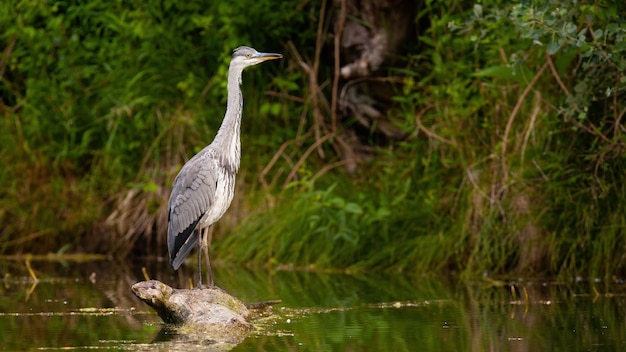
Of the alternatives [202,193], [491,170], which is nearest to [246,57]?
[202,193]

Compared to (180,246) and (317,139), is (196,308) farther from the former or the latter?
(317,139)

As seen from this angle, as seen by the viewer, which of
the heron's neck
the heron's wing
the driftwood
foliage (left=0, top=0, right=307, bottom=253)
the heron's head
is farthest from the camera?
foliage (left=0, top=0, right=307, bottom=253)

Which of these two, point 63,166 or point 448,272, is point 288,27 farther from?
point 448,272

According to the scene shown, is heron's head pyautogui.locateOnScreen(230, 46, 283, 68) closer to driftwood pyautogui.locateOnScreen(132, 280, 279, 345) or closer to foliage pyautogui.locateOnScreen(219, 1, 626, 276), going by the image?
foliage pyautogui.locateOnScreen(219, 1, 626, 276)

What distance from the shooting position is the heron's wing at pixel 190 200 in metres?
7.76

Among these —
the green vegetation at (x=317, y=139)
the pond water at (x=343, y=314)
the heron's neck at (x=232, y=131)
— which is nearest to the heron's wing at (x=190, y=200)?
the heron's neck at (x=232, y=131)

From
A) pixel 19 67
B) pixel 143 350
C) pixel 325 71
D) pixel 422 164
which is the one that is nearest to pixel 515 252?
pixel 422 164

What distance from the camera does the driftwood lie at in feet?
22.1

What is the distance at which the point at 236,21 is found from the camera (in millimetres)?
12188

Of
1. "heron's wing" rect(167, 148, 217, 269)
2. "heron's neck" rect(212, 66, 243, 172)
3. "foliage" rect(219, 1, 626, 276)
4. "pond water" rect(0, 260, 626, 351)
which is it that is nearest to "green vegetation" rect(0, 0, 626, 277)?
"foliage" rect(219, 1, 626, 276)

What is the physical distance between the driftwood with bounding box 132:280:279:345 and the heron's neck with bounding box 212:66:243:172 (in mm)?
1183

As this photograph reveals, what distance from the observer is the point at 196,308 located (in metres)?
6.89

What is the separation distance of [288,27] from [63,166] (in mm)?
2809

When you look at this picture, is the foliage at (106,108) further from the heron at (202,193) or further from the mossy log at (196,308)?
the mossy log at (196,308)
